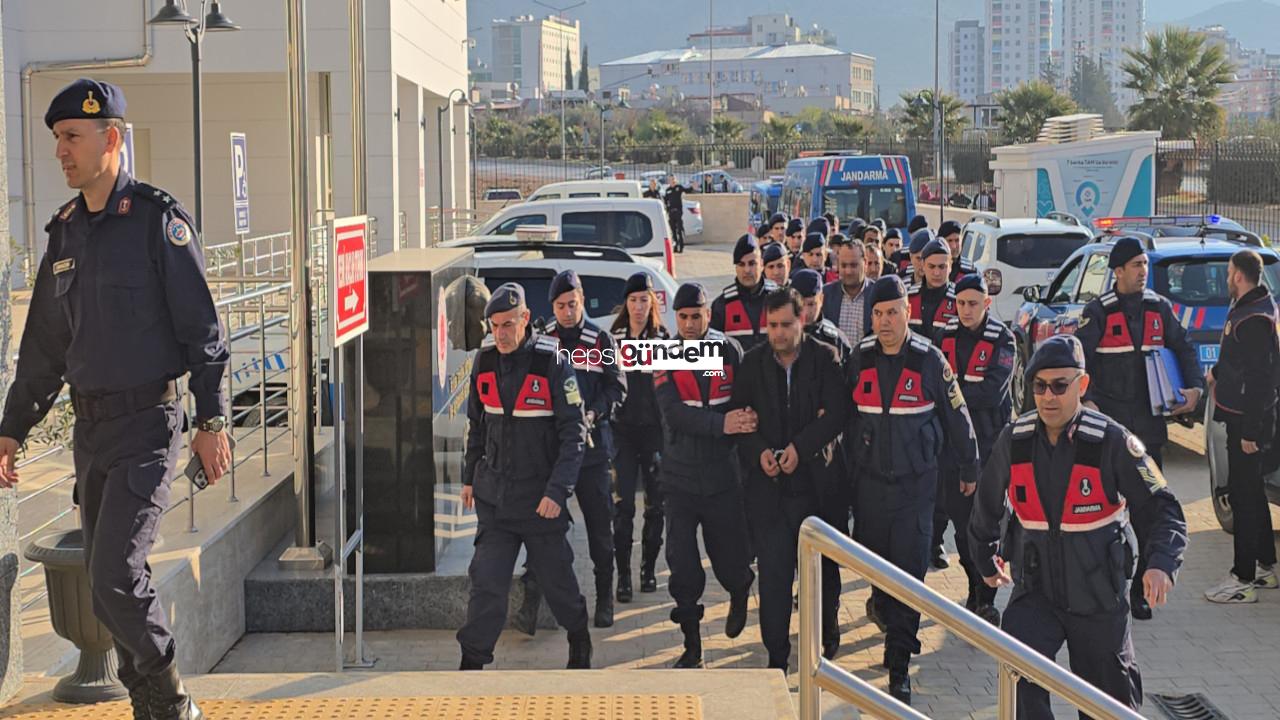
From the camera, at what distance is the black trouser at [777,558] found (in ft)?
24.2

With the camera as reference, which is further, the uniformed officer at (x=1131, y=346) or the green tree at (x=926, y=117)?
the green tree at (x=926, y=117)

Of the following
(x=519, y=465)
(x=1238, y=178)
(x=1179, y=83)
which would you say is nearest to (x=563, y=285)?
(x=519, y=465)

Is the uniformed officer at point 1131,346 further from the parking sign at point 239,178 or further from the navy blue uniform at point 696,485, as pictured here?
the parking sign at point 239,178

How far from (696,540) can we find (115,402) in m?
3.61

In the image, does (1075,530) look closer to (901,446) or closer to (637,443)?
(901,446)

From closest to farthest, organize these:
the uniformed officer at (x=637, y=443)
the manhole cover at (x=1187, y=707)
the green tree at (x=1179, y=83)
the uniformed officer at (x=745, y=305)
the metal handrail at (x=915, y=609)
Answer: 1. the metal handrail at (x=915, y=609)
2. the manhole cover at (x=1187, y=707)
3. the uniformed officer at (x=637, y=443)
4. the uniformed officer at (x=745, y=305)
5. the green tree at (x=1179, y=83)

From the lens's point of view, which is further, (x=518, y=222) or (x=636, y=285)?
(x=518, y=222)

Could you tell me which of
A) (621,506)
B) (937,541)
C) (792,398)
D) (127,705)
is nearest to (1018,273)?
(937,541)

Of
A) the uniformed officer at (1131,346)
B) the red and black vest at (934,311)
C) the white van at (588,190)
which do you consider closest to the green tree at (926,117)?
the white van at (588,190)

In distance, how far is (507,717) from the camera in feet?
17.5

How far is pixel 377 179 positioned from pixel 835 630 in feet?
73.3

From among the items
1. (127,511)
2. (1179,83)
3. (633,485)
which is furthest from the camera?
(1179,83)

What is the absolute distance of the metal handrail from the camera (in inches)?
160

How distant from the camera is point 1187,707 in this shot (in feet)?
23.5
